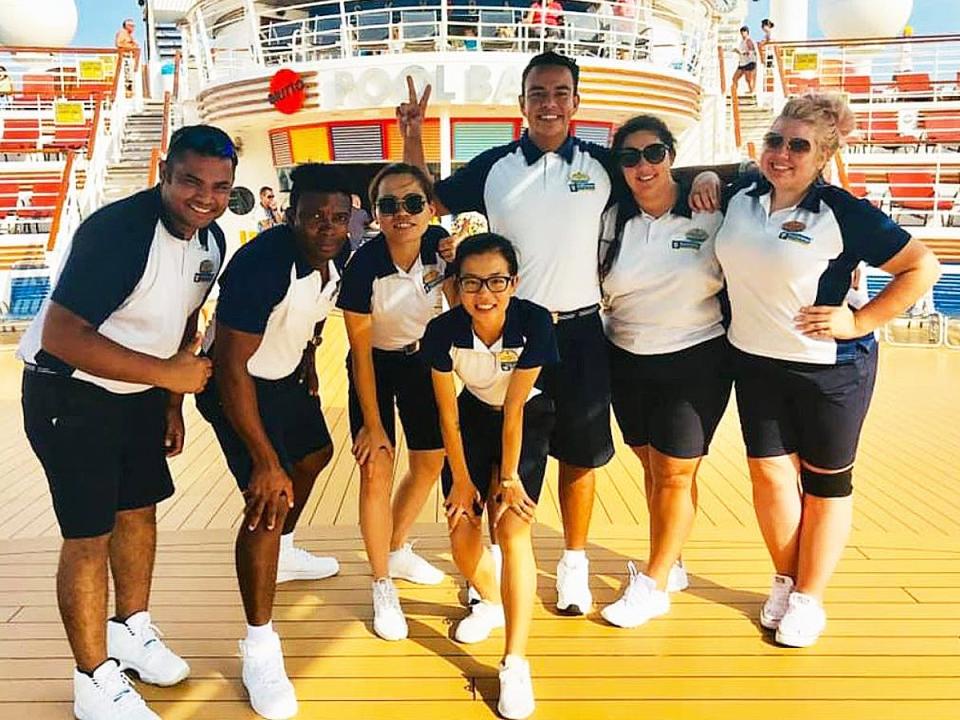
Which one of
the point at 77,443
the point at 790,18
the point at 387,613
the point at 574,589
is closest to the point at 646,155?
the point at 574,589

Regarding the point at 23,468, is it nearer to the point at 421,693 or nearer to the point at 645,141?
the point at 421,693

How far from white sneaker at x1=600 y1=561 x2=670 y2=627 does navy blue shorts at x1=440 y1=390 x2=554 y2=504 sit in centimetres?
65

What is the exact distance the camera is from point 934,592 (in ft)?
11.0

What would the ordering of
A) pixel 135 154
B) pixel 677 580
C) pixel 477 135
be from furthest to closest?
pixel 135 154
pixel 477 135
pixel 677 580

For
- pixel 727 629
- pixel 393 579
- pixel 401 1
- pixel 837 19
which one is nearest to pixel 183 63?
pixel 401 1

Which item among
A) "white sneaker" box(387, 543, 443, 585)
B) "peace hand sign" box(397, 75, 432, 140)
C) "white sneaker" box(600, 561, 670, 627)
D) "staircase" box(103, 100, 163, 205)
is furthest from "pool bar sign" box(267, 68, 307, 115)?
"white sneaker" box(600, 561, 670, 627)

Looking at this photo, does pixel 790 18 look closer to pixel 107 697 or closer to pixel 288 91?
pixel 288 91

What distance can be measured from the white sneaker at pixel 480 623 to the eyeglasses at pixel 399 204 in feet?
4.68

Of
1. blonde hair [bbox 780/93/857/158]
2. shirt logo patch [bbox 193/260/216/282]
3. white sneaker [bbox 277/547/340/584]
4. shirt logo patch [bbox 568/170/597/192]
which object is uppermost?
blonde hair [bbox 780/93/857/158]

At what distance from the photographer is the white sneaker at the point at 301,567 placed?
11.6ft

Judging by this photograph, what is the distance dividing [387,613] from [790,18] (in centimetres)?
2954

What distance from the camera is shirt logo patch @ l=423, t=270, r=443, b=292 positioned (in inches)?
117

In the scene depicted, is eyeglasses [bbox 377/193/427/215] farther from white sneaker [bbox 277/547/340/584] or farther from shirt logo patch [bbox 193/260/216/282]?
white sneaker [bbox 277/547/340/584]

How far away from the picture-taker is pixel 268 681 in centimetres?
262
